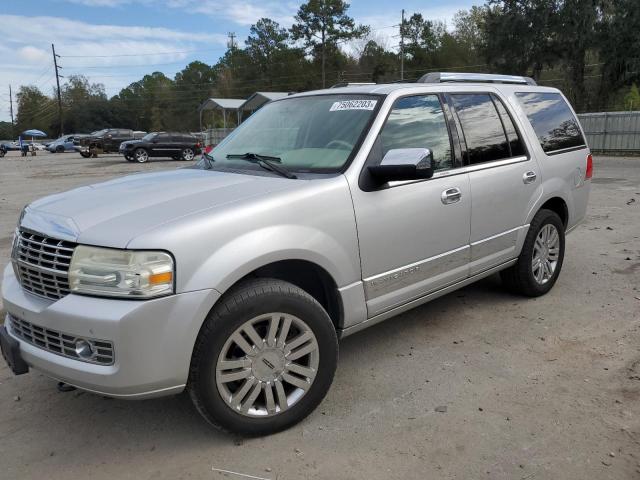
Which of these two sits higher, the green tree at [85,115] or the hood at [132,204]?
the green tree at [85,115]

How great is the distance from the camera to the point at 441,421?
2971 mm

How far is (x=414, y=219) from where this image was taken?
3.42 metres

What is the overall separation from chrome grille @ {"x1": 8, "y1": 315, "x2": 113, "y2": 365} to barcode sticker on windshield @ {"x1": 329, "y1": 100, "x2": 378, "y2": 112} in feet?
6.95

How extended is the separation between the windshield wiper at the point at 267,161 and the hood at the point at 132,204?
0.10m

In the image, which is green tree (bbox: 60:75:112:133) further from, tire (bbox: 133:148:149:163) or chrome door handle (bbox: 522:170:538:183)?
chrome door handle (bbox: 522:170:538:183)

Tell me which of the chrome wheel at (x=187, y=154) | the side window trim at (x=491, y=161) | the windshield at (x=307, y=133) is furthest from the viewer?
the chrome wheel at (x=187, y=154)

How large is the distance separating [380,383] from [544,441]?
1.01 m

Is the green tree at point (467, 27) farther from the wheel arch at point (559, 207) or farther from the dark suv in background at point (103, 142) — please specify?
the wheel arch at point (559, 207)

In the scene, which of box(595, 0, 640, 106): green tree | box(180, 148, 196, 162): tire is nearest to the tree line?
box(595, 0, 640, 106): green tree

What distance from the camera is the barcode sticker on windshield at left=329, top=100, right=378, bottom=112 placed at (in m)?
3.52

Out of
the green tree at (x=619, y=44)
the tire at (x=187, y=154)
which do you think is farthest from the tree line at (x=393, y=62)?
the tire at (x=187, y=154)

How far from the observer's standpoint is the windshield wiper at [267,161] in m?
3.24

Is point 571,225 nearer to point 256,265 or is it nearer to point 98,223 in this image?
point 256,265

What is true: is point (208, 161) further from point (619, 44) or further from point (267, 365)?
point (619, 44)
